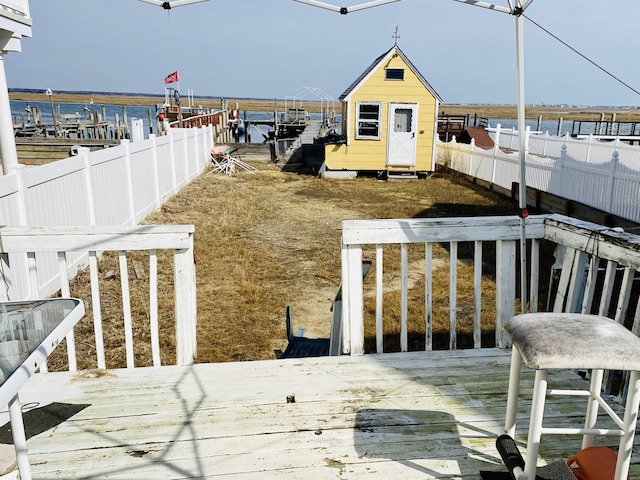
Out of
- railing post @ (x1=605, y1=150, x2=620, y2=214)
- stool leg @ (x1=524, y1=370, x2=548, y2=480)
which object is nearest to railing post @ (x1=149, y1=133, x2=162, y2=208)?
railing post @ (x1=605, y1=150, x2=620, y2=214)

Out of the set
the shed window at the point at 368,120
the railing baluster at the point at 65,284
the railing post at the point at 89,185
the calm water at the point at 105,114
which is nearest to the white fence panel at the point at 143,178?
the railing post at the point at 89,185

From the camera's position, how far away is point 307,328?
5.88 metres

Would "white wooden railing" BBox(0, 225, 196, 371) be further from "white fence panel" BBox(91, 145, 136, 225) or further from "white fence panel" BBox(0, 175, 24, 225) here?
"white fence panel" BBox(91, 145, 136, 225)

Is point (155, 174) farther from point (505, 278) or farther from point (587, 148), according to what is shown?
point (587, 148)

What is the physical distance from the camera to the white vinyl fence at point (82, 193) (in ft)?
17.8

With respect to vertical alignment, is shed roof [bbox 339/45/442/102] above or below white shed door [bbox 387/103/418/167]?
above

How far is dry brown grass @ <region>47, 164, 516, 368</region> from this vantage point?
541cm

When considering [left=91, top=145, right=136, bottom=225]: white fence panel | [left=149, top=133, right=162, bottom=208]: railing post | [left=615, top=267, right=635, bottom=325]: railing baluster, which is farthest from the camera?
[left=149, top=133, right=162, bottom=208]: railing post

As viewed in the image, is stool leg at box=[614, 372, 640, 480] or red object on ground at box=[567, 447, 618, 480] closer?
stool leg at box=[614, 372, 640, 480]

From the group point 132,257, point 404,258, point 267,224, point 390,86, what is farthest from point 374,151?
point 404,258

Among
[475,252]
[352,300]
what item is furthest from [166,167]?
[475,252]

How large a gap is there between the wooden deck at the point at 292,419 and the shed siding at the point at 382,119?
1472 centimetres

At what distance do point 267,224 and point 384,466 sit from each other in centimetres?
898

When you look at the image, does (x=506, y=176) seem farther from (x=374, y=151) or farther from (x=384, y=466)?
(x=384, y=466)
